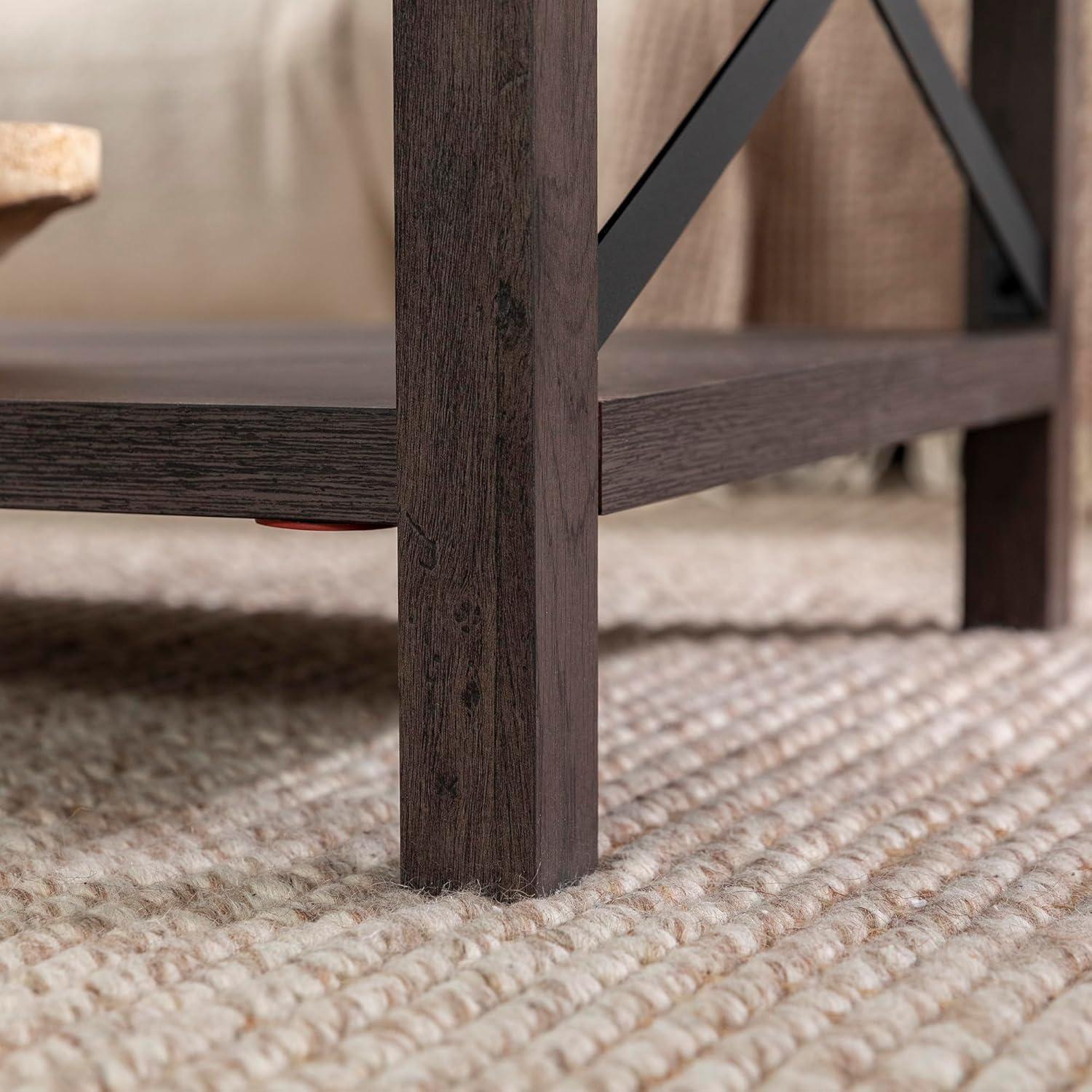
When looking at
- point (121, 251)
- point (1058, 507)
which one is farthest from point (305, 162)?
point (1058, 507)

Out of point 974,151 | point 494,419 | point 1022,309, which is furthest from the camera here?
point 1022,309

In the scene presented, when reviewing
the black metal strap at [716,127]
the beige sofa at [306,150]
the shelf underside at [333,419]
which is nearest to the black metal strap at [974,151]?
the black metal strap at [716,127]

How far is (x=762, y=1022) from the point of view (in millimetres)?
503

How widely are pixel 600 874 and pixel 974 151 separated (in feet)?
1.93

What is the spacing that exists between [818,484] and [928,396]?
3.48 ft

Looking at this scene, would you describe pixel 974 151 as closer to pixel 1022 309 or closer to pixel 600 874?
pixel 1022 309

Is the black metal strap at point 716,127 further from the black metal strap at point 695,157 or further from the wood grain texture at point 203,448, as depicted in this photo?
the wood grain texture at point 203,448

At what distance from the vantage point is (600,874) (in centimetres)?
64

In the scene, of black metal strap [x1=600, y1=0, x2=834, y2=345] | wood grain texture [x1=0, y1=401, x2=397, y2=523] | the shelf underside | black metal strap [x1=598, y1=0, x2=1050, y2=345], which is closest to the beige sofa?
the shelf underside

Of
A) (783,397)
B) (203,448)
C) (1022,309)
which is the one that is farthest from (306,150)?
(203,448)

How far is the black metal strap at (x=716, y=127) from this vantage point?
65 centimetres

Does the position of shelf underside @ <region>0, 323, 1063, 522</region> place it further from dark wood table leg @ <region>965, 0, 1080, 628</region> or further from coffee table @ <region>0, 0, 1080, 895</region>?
dark wood table leg @ <region>965, 0, 1080, 628</region>

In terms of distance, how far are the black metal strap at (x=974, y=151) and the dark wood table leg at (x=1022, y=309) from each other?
18 mm

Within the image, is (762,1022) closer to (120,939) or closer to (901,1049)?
(901,1049)
